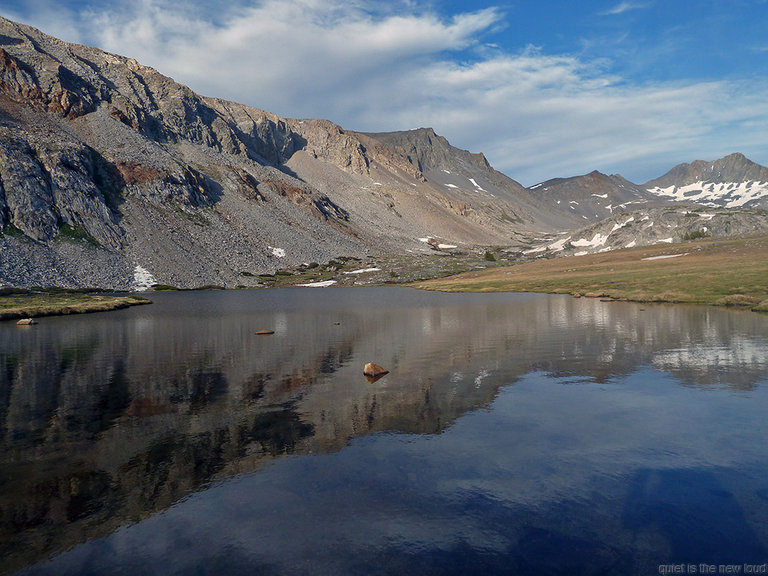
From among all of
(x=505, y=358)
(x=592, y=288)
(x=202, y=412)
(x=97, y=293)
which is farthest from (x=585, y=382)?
(x=97, y=293)

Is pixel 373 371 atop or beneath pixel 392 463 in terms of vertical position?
atop

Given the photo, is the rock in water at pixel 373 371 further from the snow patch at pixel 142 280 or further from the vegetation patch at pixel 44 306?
the snow patch at pixel 142 280

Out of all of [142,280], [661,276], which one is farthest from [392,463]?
[142,280]

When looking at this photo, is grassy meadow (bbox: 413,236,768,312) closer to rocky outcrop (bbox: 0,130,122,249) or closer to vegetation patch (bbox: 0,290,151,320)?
vegetation patch (bbox: 0,290,151,320)

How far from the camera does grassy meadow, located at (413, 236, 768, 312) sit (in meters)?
76.8

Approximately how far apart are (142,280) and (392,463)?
16133 centimetres

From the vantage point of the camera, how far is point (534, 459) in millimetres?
18812

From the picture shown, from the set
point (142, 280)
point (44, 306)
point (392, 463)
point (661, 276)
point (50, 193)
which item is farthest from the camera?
point (50, 193)

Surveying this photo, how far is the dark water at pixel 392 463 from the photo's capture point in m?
13.0

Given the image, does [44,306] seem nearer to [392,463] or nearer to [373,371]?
[373,371]

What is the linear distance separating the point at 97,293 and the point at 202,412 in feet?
442

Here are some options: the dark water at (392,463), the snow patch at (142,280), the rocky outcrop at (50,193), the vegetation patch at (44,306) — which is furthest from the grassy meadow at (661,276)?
the rocky outcrop at (50,193)

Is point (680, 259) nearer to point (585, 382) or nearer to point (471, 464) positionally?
point (585, 382)

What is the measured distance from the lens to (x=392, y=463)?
18.7 metres
